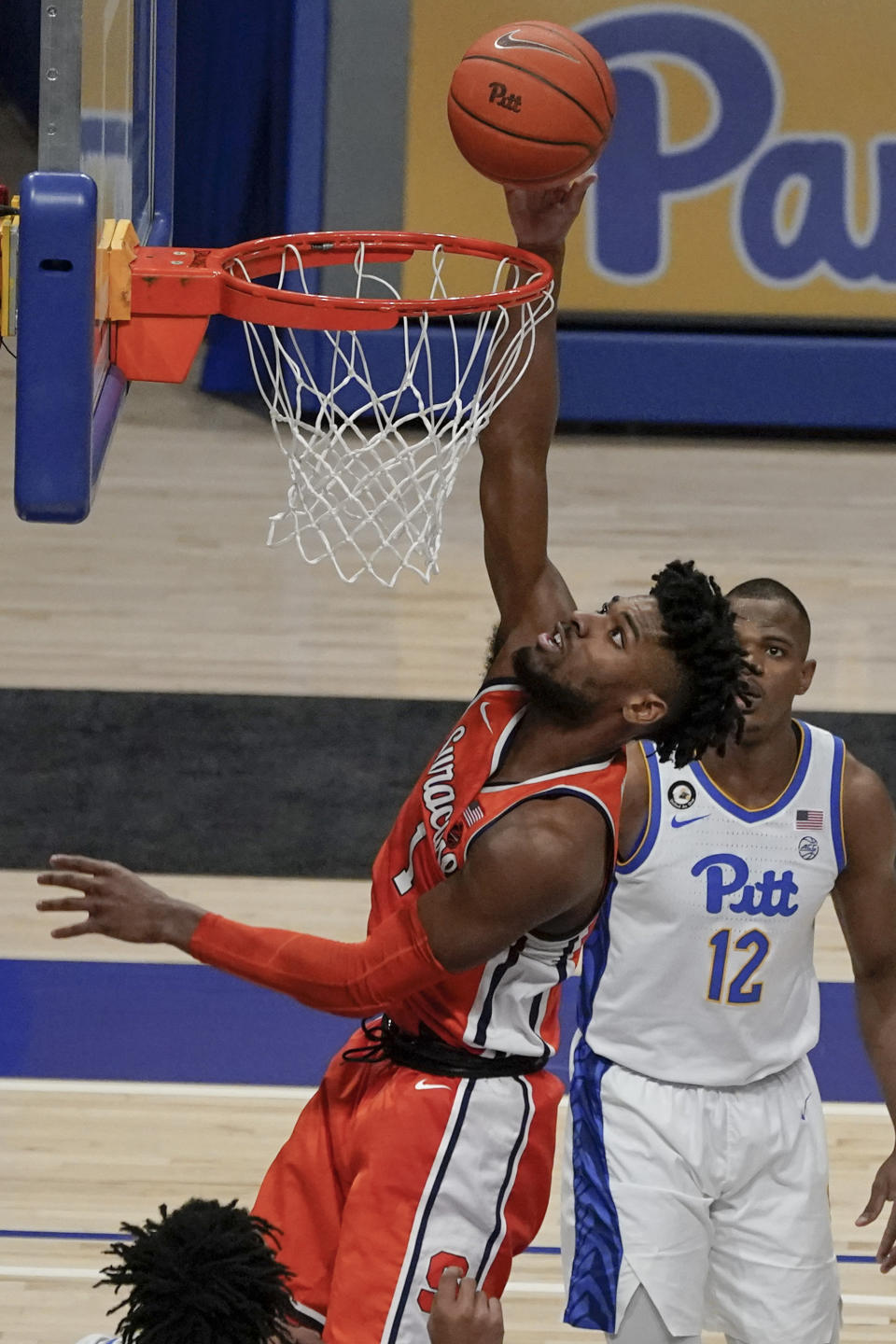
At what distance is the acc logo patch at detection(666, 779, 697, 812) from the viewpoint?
3053mm

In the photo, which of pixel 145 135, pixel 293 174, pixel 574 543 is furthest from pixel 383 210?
pixel 145 135

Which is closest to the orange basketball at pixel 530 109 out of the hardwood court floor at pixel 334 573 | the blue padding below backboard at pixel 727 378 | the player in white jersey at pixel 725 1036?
the player in white jersey at pixel 725 1036

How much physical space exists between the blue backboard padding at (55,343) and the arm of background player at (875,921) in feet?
4.44

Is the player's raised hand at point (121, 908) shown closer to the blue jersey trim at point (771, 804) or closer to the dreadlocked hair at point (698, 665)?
the dreadlocked hair at point (698, 665)

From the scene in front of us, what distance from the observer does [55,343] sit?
93.0 inches

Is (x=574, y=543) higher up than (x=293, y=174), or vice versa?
(x=293, y=174)

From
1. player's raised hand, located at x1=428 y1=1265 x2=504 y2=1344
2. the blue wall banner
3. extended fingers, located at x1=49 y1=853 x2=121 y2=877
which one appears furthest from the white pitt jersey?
the blue wall banner

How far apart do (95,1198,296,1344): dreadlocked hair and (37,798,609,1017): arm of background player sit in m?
0.73

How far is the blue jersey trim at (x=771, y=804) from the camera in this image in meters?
3.04

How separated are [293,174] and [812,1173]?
7697 mm

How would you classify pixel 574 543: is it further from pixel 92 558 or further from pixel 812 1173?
pixel 812 1173

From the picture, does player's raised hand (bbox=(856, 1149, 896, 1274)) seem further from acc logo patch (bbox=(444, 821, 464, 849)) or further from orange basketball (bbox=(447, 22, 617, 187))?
orange basketball (bbox=(447, 22, 617, 187))

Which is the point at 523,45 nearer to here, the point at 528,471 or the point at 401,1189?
the point at 528,471

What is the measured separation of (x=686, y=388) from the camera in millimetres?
10320
